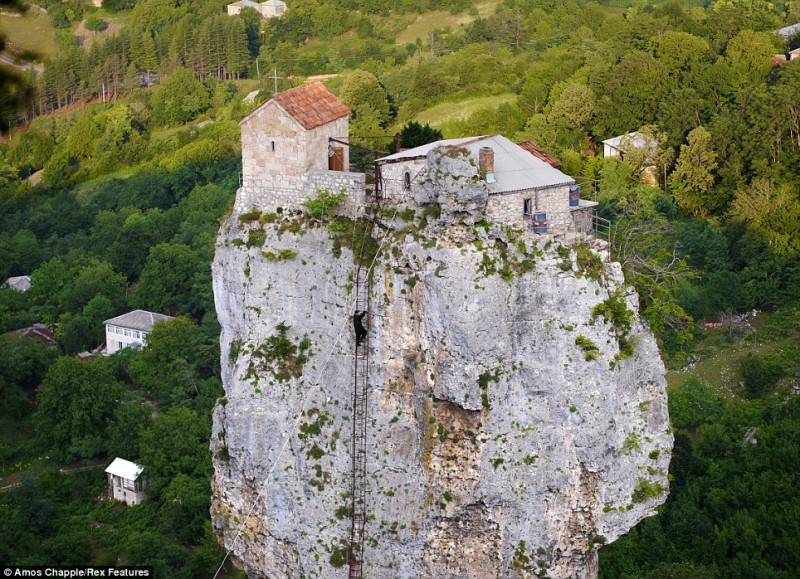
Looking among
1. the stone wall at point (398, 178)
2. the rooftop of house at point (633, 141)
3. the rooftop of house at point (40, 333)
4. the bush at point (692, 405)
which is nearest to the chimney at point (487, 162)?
the stone wall at point (398, 178)

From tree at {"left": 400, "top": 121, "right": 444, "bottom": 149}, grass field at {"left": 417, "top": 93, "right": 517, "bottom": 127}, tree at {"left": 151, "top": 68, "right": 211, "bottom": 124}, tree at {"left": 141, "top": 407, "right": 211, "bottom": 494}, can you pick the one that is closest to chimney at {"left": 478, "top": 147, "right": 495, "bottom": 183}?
tree at {"left": 400, "top": 121, "right": 444, "bottom": 149}

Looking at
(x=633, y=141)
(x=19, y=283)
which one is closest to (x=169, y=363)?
(x=19, y=283)

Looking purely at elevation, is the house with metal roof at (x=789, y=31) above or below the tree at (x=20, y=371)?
above

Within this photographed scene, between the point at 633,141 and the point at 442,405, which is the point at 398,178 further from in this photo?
the point at 633,141

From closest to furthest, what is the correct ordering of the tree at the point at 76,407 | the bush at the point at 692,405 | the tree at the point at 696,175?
the bush at the point at 692,405, the tree at the point at 76,407, the tree at the point at 696,175

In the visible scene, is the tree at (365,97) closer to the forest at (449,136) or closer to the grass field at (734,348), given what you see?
→ the forest at (449,136)

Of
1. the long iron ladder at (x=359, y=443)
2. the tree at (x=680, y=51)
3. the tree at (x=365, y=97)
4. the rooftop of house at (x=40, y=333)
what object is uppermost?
the long iron ladder at (x=359, y=443)
